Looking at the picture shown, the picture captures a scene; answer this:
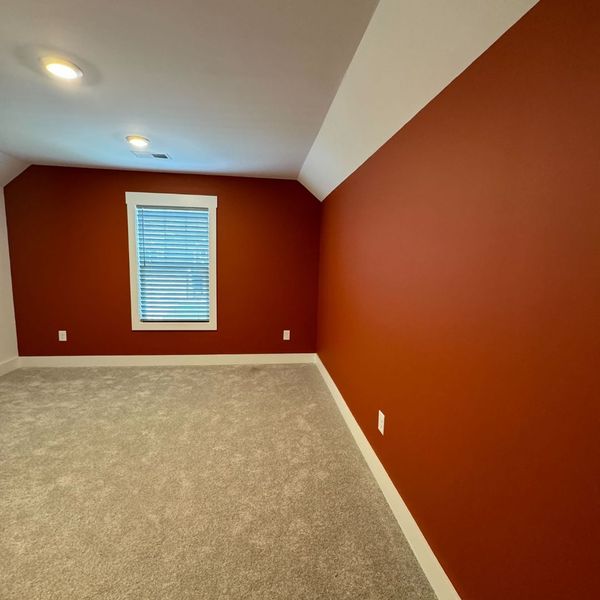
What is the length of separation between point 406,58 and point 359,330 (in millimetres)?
1616

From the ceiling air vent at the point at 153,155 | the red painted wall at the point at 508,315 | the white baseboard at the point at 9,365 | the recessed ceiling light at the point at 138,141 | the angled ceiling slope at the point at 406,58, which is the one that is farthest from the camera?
the white baseboard at the point at 9,365

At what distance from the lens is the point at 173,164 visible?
10.6 ft

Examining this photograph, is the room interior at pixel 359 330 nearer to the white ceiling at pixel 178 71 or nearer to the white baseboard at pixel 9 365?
the white ceiling at pixel 178 71

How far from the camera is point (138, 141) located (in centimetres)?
256

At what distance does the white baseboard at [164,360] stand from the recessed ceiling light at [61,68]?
2.85 m

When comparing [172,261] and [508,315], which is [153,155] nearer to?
[172,261]

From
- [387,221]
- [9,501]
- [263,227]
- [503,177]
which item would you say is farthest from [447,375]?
[263,227]

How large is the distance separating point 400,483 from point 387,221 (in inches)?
56.3

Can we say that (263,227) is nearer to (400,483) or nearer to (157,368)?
(157,368)

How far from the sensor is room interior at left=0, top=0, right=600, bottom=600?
0.81 meters

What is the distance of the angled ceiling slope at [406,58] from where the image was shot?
97cm

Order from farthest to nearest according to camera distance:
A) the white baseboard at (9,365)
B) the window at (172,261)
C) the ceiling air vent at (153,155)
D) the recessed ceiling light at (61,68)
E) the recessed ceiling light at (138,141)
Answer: the window at (172,261) < the white baseboard at (9,365) < the ceiling air vent at (153,155) < the recessed ceiling light at (138,141) < the recessed ceiling light at (61,68)

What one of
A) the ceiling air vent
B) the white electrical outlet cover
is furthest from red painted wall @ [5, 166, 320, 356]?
the white electrical outlet cover

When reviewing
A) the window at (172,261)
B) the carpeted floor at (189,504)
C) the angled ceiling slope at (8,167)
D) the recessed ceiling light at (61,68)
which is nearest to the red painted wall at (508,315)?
the carpeted floor at (189,504)
